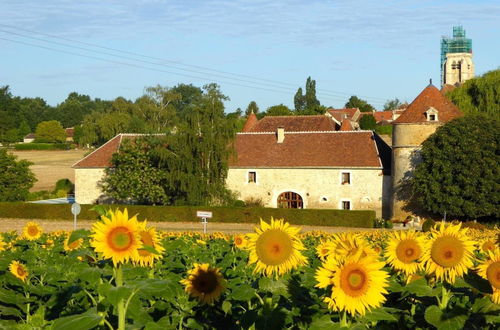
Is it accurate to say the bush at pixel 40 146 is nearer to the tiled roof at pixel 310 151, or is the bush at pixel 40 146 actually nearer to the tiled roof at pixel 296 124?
the tiled roof at pixel 296 124

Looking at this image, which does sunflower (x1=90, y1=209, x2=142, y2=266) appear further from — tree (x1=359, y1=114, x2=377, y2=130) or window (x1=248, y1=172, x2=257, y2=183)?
tree (x1=359, y1=114, x2=377, y2=130)

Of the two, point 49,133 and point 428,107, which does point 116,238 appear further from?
point 49,133

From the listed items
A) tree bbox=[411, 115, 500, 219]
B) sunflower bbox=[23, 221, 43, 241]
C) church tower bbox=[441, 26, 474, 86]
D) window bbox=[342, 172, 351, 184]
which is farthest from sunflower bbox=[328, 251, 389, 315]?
church tower bbox=[441, 26, 474, 86]

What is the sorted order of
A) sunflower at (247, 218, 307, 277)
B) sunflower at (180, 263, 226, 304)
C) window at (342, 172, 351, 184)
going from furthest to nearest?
1. window at (342, 172, 351, 184)
2. sunflower at (180, 263, 226, 304)
3. sunflower at (247, 218, 307, 277)

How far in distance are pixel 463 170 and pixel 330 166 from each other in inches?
397

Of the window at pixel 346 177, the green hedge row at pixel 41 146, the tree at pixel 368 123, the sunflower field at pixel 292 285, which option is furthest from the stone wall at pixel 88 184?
the green hedge row at pixel 41 146

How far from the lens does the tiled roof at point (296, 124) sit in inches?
2495

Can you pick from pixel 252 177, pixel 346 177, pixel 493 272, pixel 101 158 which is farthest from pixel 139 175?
pixel 493 272

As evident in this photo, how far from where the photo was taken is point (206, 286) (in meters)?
6.76

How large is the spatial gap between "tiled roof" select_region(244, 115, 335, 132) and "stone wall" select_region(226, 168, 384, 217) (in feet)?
37.4

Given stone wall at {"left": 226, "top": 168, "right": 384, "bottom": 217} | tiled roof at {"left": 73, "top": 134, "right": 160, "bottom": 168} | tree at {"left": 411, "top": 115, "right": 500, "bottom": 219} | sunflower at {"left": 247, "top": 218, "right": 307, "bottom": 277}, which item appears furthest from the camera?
tiled roof at {"left": 73, "top": 134, "right": 160, "bottom": 168}

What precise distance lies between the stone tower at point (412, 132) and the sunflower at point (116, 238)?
4516cm

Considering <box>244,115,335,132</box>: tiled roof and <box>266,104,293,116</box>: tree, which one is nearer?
<box>244,115,335,132</box>: tiled roof

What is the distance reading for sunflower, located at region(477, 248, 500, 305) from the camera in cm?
510
